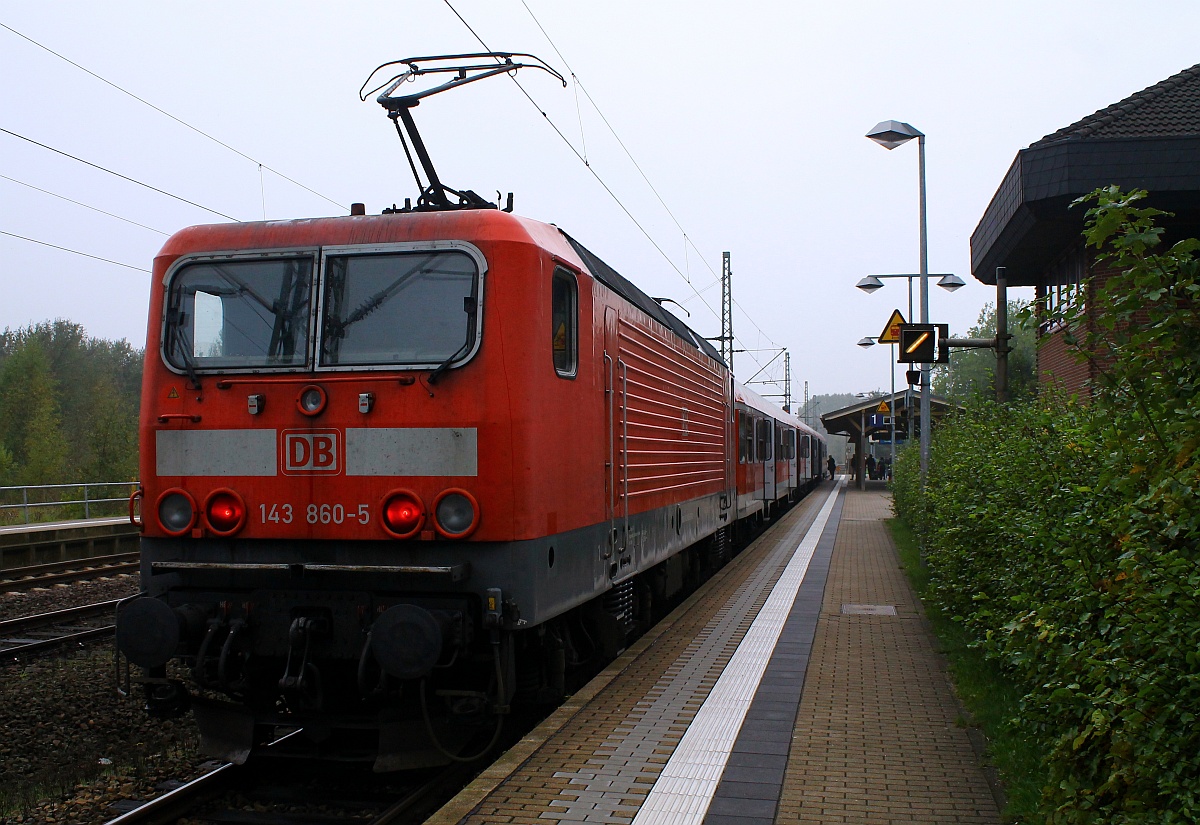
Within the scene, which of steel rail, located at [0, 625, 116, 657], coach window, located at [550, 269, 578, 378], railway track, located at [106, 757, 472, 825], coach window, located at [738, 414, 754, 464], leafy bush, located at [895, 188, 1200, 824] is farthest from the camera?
coach window, located at [738, 414, 754, 464]

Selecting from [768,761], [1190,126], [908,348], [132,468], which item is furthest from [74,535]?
[132,468]

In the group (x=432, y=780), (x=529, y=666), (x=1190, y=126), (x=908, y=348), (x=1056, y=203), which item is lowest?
(x=432, y=780)

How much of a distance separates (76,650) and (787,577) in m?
8.78

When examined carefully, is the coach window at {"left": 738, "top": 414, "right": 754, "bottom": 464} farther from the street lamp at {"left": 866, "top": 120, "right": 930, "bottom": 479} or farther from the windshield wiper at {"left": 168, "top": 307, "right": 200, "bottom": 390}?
the windshield wiper at {"left": 168, "top": 307, "right": 200, "bottom": 390}

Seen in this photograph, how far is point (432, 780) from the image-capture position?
5.93 m

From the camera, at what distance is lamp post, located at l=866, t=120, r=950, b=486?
1548 centimetres

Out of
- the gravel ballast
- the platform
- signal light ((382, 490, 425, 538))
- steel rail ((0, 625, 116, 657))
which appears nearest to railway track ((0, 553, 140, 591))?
steel rail ((0, 625, 116, 657))

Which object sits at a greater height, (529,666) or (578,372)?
(578,372)

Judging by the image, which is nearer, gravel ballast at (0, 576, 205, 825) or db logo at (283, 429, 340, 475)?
db logo at (283, 429, 340, 475)

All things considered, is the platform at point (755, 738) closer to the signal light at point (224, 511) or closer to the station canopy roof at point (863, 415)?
the signal light at point (224, 511)

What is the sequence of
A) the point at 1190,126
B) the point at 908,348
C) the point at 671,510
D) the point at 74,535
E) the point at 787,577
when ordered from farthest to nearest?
the point at 74,535 < the point at 1190,126 < the point at 787,577 < the point at 908,348 < the point at 671,510

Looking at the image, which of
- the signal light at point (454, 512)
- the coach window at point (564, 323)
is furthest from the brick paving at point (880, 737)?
the coach window at point (564, 323)

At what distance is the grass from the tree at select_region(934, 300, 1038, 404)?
79.2 inches

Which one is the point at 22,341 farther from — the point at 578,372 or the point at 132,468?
the point at 578,372
